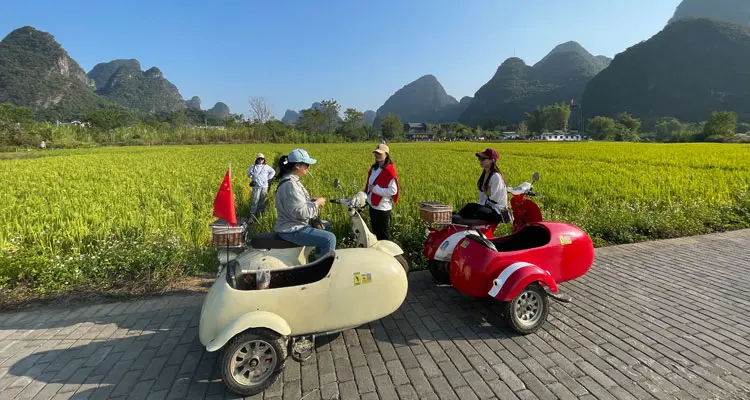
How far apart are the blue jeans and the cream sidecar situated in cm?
29

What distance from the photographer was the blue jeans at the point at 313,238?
320 cm

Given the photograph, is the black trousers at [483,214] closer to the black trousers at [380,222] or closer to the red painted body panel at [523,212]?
the red painted body panel at [523,212]

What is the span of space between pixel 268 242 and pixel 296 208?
1.48 feet

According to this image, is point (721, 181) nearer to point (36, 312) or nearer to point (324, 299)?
point (324, 299)

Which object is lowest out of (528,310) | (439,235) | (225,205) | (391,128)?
(528,310)

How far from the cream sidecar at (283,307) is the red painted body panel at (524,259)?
2.33 ft

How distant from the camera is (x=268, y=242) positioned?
3.28m

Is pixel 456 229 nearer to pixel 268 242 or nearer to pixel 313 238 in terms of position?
pixel 313 238

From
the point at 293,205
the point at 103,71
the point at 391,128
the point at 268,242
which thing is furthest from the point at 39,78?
the point at 293,205

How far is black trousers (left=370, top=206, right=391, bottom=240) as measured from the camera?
4500 mm

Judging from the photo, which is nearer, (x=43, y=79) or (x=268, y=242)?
(x=268, y=242)

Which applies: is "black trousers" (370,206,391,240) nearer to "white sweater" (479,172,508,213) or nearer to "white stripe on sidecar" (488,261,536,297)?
"white sweater" (479,172,508,213)

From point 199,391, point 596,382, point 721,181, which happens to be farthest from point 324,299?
point 721,181

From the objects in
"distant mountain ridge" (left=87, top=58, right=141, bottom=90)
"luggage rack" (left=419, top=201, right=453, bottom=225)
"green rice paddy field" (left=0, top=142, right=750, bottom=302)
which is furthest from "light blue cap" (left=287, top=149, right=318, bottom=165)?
"distant mountain ridge" (left=87, top=58, right=141, bottom=90)
